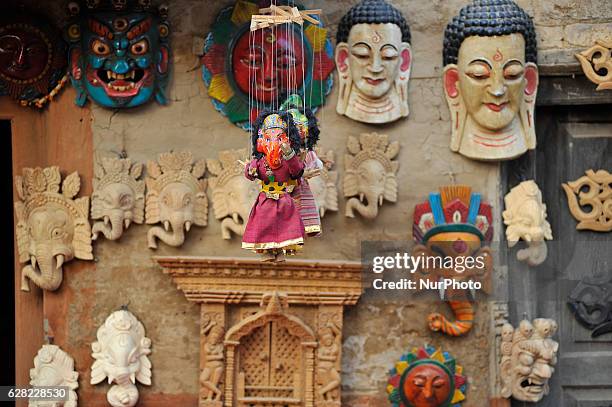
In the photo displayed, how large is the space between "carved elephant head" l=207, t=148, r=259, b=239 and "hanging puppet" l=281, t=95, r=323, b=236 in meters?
1.07

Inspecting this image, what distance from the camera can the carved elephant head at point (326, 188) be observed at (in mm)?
7871

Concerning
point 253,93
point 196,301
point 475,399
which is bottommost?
point 475,399

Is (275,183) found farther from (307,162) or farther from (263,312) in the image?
(263,312)

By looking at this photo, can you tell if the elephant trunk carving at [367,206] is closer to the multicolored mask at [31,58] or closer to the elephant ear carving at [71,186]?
the elephant ear carving at [71,186]

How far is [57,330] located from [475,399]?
2101mm

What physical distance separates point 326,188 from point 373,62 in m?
0.66

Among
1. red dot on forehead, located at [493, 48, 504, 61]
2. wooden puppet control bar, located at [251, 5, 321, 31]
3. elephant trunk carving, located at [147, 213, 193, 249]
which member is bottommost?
elephant trunk carving, located at [147, 213, 193, 249]

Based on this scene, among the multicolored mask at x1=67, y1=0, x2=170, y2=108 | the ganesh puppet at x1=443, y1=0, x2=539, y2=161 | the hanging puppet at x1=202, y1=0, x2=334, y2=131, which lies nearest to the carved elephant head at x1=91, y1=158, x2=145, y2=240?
the multicolored mask at x1=67, y1=0, x2=170, y2=108

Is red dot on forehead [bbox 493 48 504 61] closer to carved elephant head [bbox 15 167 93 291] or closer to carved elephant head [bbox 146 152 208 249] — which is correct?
carved elephant head [bbox 146 152 208 249]

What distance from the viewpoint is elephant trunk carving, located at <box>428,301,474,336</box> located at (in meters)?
7.95

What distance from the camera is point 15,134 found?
26.5ft

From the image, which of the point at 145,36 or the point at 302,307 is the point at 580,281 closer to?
the point at 302,307

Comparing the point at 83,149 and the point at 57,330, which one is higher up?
the point at 83,149

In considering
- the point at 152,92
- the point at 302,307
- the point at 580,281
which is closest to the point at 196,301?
the point at 302,307
